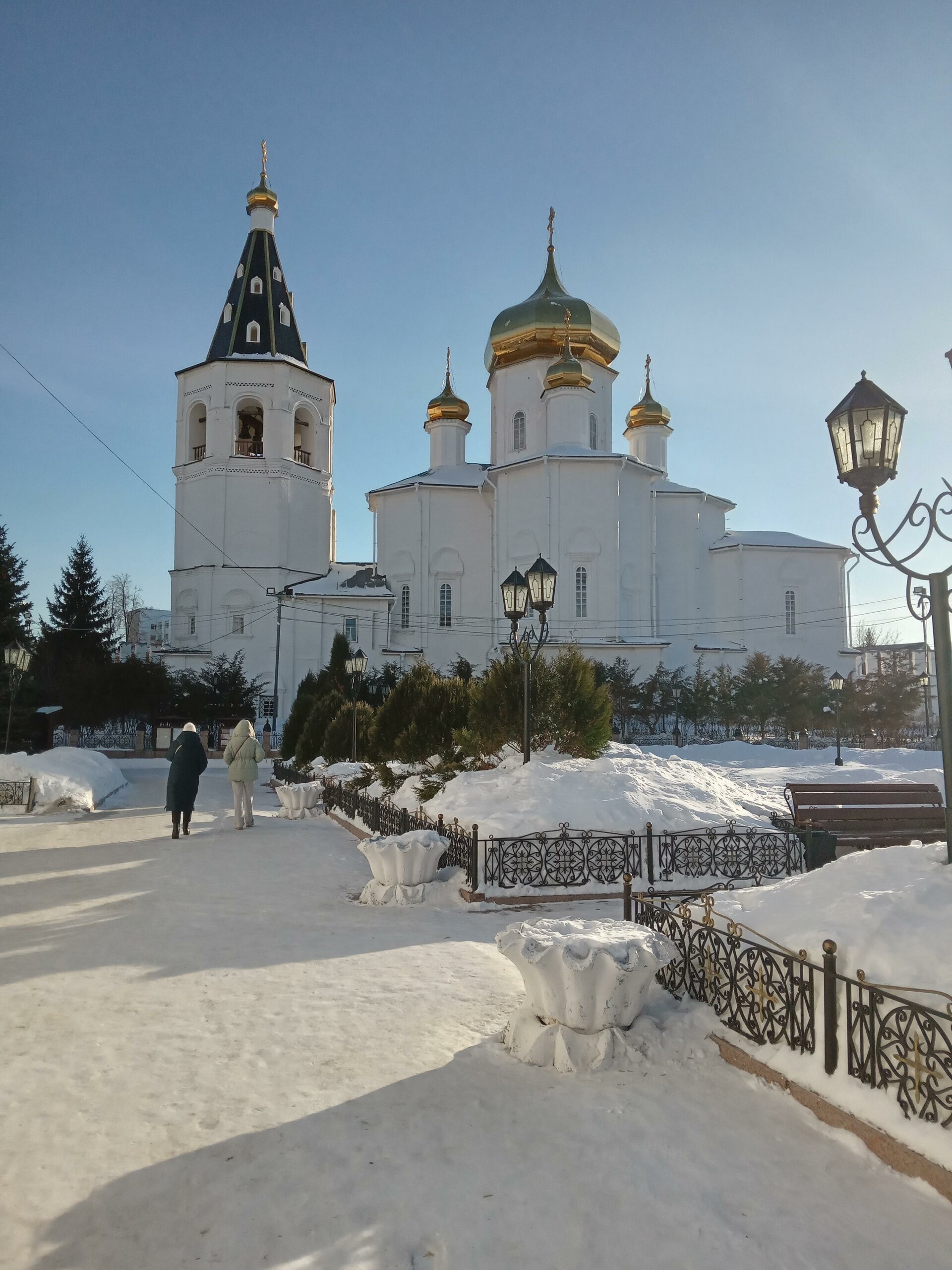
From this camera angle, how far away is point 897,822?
893cm

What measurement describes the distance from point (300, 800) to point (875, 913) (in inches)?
463

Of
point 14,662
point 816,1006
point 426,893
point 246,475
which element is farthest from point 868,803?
point 246,475

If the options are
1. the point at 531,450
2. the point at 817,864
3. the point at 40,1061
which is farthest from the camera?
the point at 531,450

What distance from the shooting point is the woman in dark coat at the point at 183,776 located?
37.7 feet

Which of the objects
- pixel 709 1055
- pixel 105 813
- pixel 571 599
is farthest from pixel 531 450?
pixel 709 1055

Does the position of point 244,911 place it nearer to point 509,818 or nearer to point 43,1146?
point 509,818

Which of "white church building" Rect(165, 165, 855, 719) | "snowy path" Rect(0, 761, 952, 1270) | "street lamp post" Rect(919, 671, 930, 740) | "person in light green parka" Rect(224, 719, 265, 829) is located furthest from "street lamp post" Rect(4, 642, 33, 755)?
"street lamp post" Rect(919, 671, 930, 740)

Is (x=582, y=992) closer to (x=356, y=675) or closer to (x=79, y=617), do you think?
(x=356, y=675)

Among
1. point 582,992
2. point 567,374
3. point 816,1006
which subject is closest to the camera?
point 816,1006

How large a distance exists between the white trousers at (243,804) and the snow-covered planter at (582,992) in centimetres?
891

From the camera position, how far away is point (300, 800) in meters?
14.4

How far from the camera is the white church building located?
3775cm

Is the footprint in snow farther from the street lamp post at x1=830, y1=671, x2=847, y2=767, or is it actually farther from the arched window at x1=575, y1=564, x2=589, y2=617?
the arched window at x1=575, y1=564, x2=589, y2=617

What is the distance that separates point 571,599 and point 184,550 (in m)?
20.5
